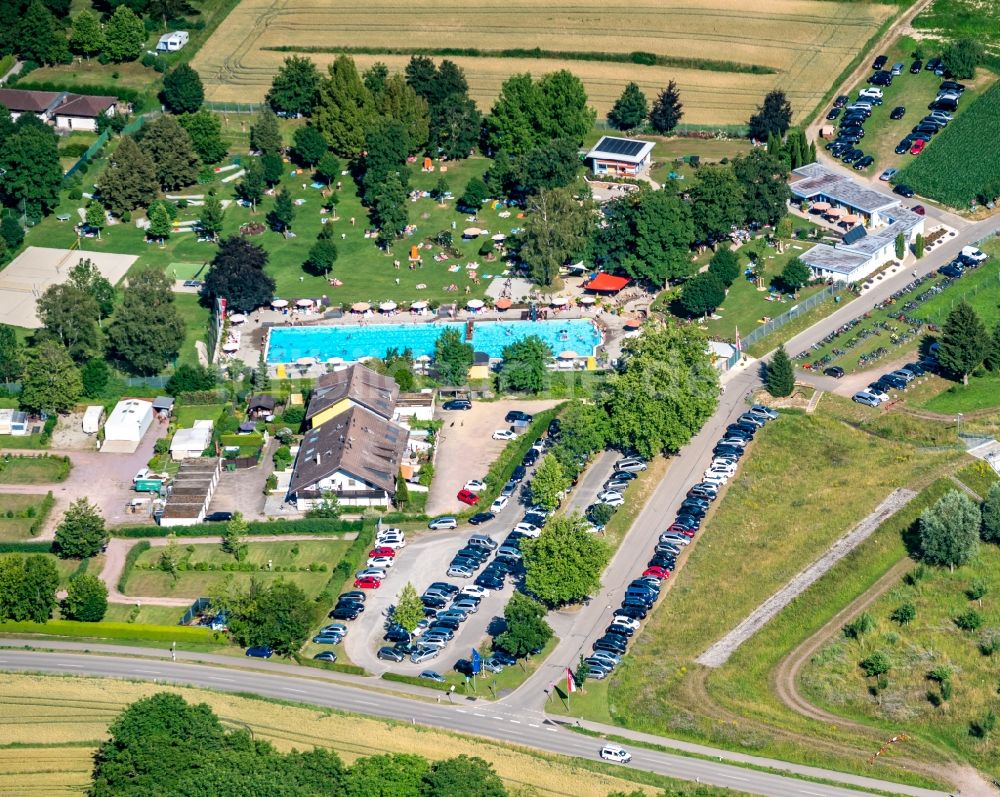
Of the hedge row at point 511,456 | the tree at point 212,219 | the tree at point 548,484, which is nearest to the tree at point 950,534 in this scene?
the tree at point 548,484

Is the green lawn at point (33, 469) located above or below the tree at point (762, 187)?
below

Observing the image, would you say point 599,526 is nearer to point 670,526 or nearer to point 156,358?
point 670,526

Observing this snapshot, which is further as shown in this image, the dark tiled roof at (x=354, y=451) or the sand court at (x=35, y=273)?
the sand court at (x=35, y=273)

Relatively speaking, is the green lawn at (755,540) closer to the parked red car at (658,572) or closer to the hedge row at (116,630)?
the parked red car at (658,572)

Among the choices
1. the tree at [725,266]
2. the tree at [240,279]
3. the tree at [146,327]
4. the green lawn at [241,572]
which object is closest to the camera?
the green lawn at [241,572]

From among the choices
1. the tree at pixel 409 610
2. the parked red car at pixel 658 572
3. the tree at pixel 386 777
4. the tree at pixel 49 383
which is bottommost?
the tree at pixel 386 777

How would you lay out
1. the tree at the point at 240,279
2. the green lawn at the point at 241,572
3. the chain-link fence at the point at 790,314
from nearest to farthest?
the green lawn at the point at 241,572 → the chain-link fence at the point at 790,314 → the tree at the point at 240,279

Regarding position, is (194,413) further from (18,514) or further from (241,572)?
(241,572)

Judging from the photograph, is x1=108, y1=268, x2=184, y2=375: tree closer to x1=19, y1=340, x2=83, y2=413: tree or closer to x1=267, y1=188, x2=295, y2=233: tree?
x1=19, y1=340, x2=83, y2=413: tree
